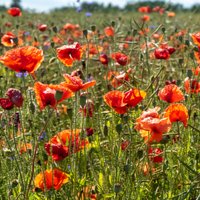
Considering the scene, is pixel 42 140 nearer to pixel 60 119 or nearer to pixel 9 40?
pixel 60 119

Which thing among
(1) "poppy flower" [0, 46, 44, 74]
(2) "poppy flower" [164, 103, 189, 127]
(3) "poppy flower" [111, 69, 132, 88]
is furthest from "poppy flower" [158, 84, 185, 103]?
(1) "poppy flower" [0, 46, 44, 74]

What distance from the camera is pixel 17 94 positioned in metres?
1.63

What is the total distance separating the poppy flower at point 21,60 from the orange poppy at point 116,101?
25 centimetres

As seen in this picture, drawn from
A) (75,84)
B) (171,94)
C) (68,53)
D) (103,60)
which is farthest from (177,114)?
(103,60)

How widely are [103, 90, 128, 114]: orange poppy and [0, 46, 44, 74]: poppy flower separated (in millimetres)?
255

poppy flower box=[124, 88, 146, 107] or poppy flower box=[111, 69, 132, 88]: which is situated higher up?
poppy flower box=[124, 88, 146, 107]

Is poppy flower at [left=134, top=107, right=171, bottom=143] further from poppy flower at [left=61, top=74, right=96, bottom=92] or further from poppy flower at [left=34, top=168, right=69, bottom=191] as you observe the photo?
poppy flower at [left=34, top=168, right=69, bottom=191]

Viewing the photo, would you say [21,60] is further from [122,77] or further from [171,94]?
[122,77]

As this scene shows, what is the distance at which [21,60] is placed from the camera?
1.60 m

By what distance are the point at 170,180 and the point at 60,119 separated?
101 cm

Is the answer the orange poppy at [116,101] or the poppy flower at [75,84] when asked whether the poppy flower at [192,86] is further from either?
the poppy flower at [75,84]

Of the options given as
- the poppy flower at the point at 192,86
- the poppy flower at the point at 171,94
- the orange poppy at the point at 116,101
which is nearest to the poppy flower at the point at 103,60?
the poppy flower at the point at 192,86

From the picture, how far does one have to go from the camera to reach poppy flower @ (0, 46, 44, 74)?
1.59 meters

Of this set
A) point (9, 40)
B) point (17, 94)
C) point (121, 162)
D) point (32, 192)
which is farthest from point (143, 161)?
point (9, 40)
